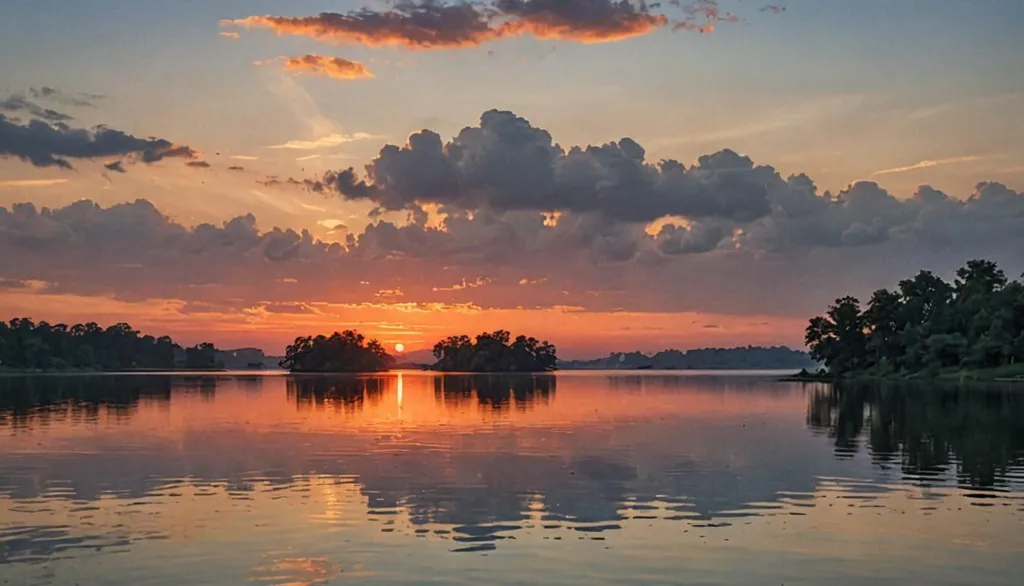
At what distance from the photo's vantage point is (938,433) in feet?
225

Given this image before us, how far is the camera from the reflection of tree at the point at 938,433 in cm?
4947

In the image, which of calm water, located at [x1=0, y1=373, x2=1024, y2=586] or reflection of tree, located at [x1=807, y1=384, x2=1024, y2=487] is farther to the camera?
reflection of tree, located at [x1=807, y1=384, x2=1024, y2=487]

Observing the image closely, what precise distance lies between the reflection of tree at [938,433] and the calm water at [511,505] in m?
0.38

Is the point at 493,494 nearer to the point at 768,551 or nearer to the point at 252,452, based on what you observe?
the point at 768,551

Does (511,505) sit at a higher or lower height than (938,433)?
higher

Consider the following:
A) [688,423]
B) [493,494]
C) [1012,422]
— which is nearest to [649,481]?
[493,494]

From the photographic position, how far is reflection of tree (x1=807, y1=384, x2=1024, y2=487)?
4947 cm

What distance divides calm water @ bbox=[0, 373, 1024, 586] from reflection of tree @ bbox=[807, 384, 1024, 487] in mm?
382

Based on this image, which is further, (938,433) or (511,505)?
(938,433)

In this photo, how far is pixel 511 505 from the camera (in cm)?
3709

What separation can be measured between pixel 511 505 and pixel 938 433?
4367 cm

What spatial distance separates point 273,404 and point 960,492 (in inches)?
3539

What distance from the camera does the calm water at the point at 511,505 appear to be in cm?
2684

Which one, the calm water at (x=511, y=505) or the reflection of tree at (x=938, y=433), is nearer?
the calm water at (x=511, y=505)
